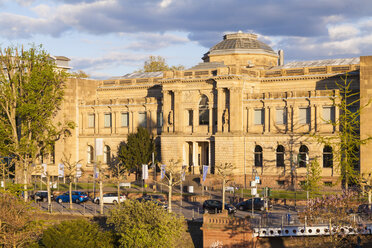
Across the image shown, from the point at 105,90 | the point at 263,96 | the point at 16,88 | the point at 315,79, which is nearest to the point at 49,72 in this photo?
the point at 16,88

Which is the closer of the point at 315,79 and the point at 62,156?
the point at 315,79

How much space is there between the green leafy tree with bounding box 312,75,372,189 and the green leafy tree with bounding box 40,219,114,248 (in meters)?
29.0

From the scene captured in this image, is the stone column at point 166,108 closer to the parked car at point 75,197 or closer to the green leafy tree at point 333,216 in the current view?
the parked car at point 75,197

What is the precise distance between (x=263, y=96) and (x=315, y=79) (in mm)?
7741

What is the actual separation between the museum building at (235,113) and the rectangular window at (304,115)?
13cm

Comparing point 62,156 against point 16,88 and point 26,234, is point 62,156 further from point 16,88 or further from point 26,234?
point 26,234

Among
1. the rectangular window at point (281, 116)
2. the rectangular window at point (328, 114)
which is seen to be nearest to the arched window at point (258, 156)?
the rectangular window at point (281, 116)

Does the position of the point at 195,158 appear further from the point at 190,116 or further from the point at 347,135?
the point at 347,135

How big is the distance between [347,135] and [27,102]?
44.8 m

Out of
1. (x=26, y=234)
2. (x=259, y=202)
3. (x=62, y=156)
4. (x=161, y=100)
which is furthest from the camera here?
(x=62, y=156)

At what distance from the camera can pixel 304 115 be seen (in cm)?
8638

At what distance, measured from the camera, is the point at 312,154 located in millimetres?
85125

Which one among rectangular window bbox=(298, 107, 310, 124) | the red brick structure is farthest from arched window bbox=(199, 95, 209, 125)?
the red brick structure

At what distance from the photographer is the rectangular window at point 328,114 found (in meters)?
84.0
